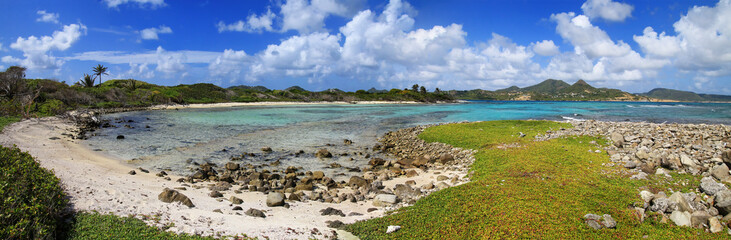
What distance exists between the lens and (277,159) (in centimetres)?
1862

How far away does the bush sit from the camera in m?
5.28

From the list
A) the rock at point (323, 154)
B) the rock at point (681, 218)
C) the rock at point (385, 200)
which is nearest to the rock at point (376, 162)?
the rock at point (323, 154)

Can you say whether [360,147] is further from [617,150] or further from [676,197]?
[676,197]

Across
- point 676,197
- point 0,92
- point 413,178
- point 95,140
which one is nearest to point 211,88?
point 0,92

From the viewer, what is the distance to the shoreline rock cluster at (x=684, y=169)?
22.4 feet

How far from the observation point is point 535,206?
796 centimetres

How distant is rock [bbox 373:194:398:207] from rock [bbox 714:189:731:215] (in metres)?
7.71

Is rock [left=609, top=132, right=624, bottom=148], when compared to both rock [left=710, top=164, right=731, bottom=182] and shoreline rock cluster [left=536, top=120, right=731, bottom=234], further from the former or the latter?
rock [left=710, top=164, right=731, bottom=182]

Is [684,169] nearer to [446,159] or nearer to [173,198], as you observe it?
[446,159]

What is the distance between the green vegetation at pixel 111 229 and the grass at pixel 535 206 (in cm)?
434

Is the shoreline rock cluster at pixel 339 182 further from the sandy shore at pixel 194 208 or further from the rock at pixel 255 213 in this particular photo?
the rock at pixel 255 213

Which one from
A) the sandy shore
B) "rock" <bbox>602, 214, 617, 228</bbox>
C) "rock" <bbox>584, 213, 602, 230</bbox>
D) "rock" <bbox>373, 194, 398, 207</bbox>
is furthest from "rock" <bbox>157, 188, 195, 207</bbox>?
"rock" <bbox>602, 214, 617, 228</bbox>

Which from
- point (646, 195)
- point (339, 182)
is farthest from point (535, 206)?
point (339, 182)

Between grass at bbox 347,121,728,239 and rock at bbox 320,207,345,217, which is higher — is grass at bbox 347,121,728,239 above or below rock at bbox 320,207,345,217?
above
